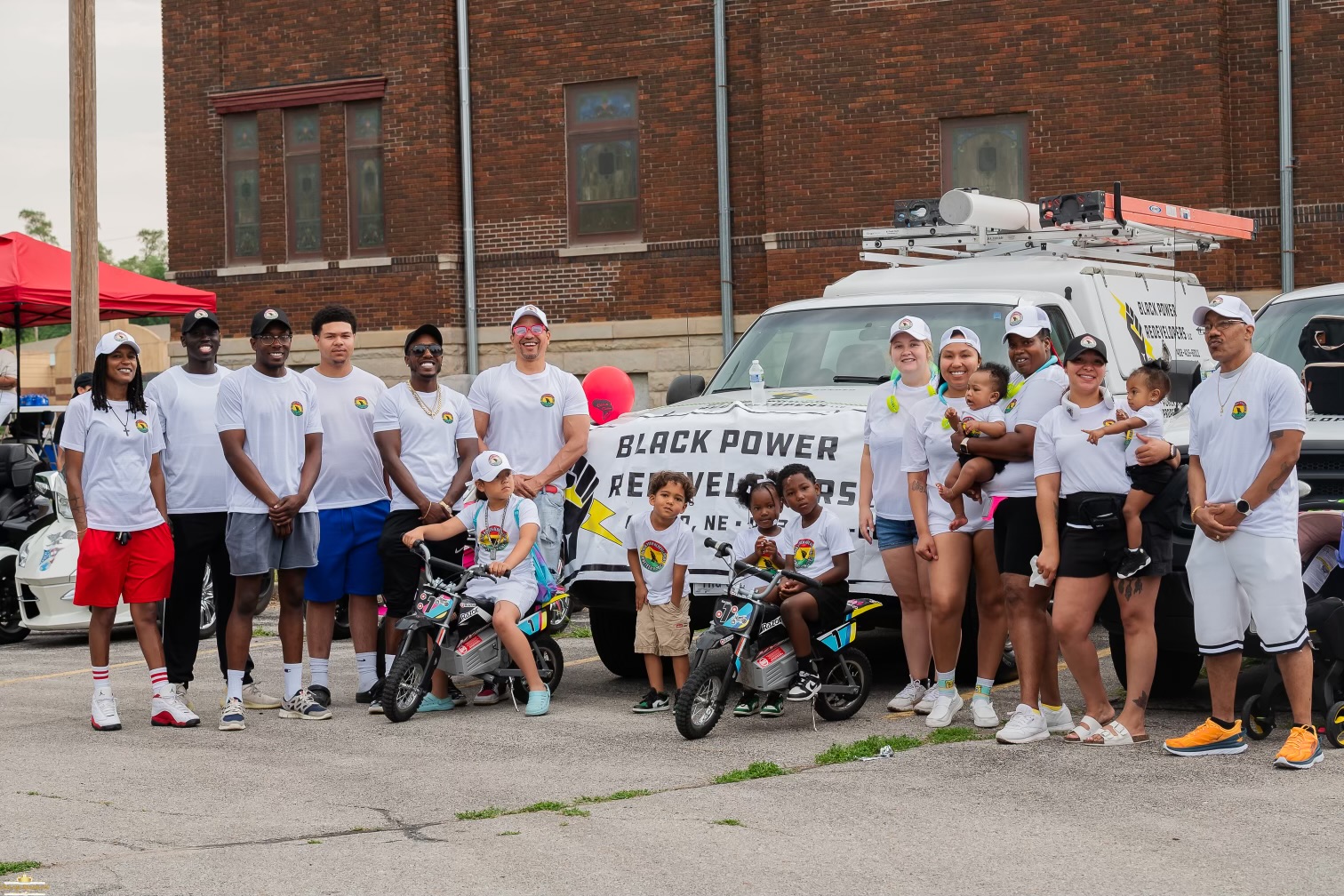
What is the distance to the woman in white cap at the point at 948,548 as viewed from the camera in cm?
804

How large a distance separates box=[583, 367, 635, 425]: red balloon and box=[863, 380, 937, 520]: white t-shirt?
626 centimetres

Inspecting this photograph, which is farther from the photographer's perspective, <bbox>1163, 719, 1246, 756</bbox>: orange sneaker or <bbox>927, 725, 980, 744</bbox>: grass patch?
<bbox>927, 725, 980, 744</bbox>: grass patch

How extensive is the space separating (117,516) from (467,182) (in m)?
15.5

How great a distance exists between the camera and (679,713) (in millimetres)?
7758

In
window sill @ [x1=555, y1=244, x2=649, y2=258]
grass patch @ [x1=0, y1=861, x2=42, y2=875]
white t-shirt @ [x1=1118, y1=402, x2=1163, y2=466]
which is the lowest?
grass patch @ [x1=0, y1=861, x2=42, y2=875]

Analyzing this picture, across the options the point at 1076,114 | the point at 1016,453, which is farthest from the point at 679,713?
the point at 1076,114

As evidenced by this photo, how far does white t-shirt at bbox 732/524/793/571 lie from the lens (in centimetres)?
845

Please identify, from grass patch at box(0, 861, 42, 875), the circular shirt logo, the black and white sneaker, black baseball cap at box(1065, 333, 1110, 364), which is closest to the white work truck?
the circular shirt logo

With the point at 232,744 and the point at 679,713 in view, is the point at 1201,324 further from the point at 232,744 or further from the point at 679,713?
the point at 232,744

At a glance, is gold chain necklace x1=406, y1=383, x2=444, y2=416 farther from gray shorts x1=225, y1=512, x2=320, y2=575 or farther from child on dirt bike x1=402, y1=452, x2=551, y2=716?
gray shorts x1=225, y1=512, x2=320, y2=575

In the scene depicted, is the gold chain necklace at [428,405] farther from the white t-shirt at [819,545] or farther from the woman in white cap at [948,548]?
the woman in white cap at [948,548]

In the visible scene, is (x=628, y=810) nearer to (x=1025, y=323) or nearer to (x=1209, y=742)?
(x=1209, y=742)

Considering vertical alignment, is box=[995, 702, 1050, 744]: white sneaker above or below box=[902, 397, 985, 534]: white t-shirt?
below

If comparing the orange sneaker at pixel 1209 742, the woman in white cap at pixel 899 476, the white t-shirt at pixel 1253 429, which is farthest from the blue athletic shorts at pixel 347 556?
the white t-shirt at pixel 1253 429
